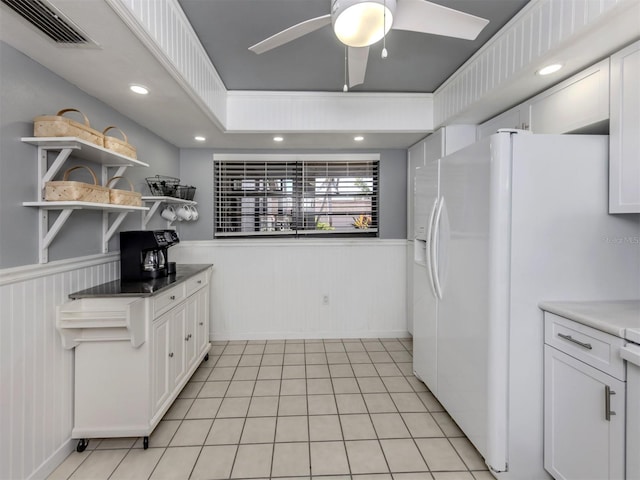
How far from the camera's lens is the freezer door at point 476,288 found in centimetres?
164

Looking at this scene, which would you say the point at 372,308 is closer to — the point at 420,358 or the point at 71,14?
the point at 420,358

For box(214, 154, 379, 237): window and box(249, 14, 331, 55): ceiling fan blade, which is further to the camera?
box(214, 154, 379, 237): window

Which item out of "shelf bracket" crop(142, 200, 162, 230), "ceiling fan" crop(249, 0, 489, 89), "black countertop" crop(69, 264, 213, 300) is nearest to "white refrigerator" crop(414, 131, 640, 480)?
"ceiling fan" crop(249, 0, 489, 89)

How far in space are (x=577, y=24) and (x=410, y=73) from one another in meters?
1.25

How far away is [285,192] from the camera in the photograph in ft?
12.4

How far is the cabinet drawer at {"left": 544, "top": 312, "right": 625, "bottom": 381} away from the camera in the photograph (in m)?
1.27

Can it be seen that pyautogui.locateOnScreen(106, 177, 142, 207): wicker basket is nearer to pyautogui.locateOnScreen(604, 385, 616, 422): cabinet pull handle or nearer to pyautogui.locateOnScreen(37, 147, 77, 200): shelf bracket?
pyautogui.locateOnScreen(37, 147, 77, 200): shelf bracket

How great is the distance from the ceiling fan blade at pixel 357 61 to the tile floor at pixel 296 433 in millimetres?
2248

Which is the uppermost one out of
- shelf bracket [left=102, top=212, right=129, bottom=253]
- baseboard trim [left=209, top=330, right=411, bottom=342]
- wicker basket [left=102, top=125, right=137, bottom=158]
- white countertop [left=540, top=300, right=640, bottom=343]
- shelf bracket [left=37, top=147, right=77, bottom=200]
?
wicker basket [left=102, top=125, right=137, bottom=158]

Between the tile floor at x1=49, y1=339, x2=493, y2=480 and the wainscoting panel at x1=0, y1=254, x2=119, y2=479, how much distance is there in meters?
0.21

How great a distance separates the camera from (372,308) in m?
3.80

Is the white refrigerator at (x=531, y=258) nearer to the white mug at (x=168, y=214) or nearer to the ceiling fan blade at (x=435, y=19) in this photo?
the ceiling fan blade at (x=435, y=19)

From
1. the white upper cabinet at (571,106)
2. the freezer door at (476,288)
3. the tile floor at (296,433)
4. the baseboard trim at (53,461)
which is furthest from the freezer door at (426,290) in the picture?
the baseboard trim at (53,461)

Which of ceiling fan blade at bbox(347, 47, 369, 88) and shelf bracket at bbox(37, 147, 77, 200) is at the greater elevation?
ceiling fan blade at bbox(347, 47, 369, 88)
